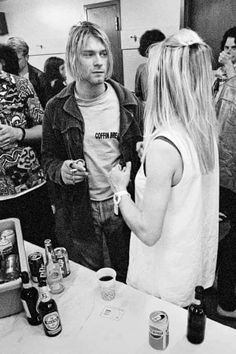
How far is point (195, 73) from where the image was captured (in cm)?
106

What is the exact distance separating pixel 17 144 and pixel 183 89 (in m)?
1.11

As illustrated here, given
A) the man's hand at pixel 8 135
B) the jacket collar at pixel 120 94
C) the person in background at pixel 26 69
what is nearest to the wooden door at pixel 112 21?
the person in background at pixel 26 69

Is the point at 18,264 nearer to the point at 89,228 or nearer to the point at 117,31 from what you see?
the point at 89,228

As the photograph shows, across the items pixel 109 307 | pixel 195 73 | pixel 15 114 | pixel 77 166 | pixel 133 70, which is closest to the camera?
pixel 195 73

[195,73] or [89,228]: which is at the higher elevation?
[195,73]

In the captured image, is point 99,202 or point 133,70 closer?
point 99,202

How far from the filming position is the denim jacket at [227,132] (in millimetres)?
1838

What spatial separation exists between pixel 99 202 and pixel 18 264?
70 cm

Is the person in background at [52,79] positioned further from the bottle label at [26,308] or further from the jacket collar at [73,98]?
the bottle label at [26,308]

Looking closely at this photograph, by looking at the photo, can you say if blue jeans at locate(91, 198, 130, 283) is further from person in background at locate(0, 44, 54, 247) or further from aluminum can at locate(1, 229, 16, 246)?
Result: aluminum can at locate(1, 229, 16, 246)

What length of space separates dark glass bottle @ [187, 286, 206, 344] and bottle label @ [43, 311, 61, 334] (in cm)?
45

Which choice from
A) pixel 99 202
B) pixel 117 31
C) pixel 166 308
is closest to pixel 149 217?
pixel 166 308

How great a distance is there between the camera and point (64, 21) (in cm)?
620

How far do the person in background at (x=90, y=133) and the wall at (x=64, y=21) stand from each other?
3.32 meters
